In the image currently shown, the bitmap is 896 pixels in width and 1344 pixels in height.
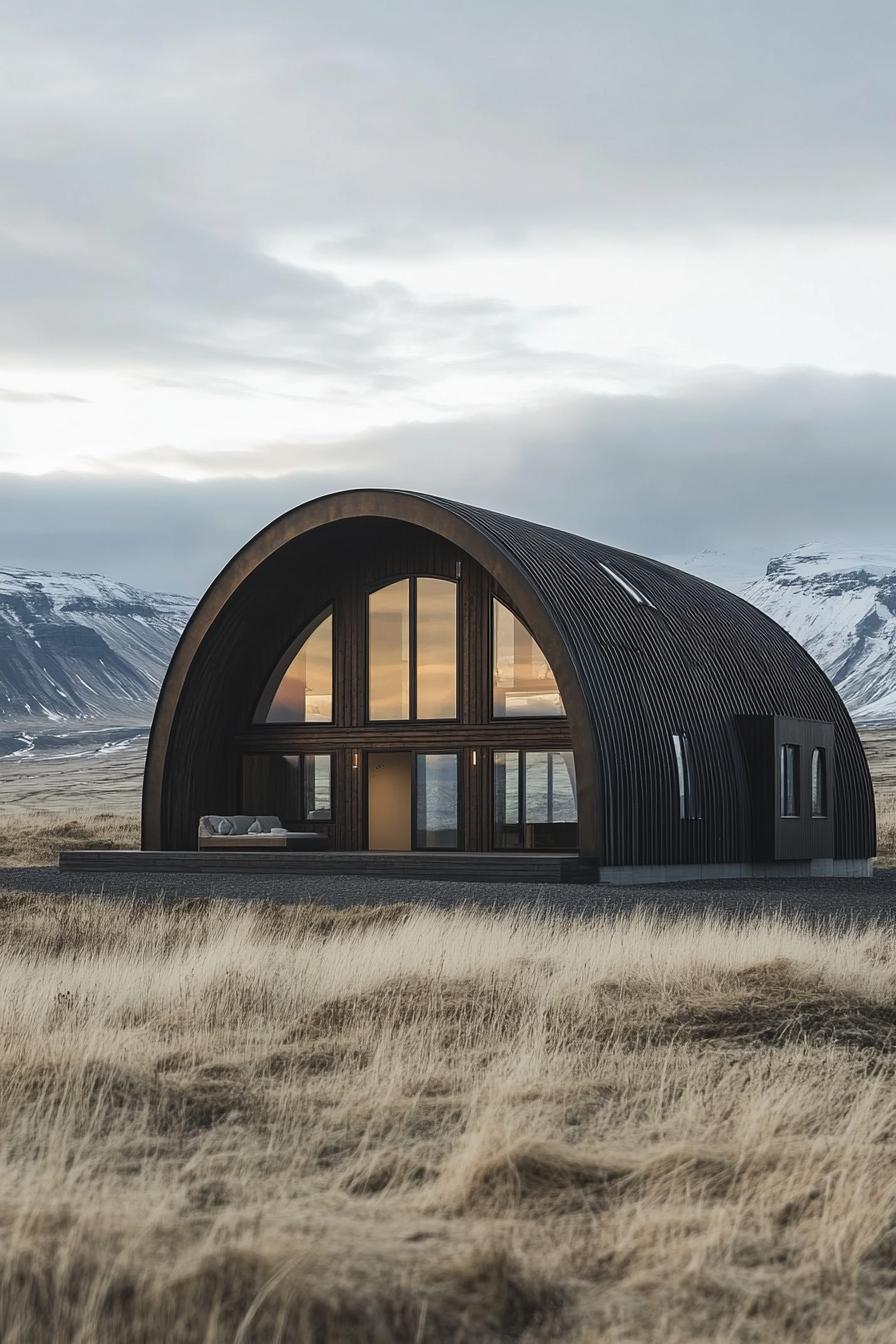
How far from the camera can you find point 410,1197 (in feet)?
21.2

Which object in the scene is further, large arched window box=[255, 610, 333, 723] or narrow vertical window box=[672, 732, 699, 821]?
large arched window box=[255, 610, 333, 723]

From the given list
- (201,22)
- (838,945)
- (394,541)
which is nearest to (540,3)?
(201,22)

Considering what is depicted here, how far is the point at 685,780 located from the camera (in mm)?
25719

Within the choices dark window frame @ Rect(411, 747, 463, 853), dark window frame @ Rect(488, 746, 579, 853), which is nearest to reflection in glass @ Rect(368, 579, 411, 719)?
dark window frame @ Rect(411, 747, 463, 853)

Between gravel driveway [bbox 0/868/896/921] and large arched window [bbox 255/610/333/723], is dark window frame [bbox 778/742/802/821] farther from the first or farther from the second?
large arched window [bbox 255/610/333/723]

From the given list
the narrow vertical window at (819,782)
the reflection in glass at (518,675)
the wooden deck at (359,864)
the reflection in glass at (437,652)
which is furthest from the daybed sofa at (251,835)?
the narrow vertical window at (819,782)

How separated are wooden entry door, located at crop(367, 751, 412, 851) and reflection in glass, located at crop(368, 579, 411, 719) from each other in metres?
0.83

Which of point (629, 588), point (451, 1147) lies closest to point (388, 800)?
point (629, 588)

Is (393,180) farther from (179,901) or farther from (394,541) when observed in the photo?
(179,901)

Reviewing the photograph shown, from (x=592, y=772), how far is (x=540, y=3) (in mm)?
10791

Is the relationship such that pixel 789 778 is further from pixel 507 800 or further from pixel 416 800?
pixel 416 800

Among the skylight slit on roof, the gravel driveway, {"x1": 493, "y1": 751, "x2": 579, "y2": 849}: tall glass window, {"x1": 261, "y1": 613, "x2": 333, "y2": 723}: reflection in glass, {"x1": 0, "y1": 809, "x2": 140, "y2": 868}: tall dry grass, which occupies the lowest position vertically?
{"x1": 0, "y1": 809, "x2": 140, "y2": 868}: tall dry grass

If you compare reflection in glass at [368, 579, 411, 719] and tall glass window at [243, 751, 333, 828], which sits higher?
reflection in glass at [368, 579, 411, 719]

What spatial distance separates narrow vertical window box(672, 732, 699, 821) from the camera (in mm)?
25578
